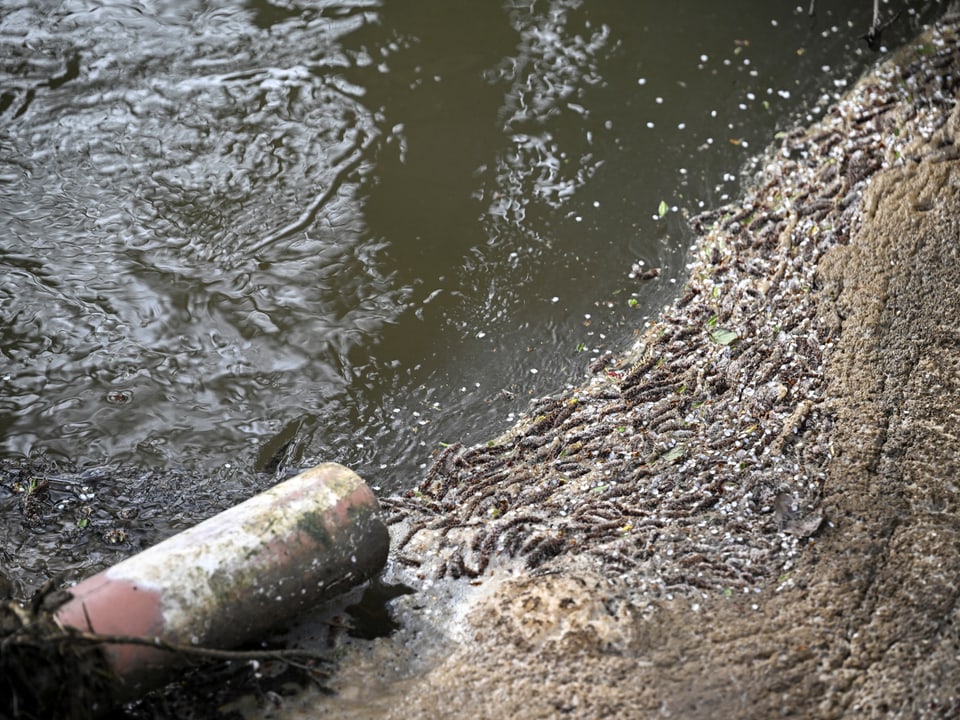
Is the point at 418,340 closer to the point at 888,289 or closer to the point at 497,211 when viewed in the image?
the point at 497,211

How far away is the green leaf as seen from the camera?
551 cm

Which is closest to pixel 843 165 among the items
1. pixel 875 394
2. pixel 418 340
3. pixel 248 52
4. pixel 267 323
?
pixel 875 394

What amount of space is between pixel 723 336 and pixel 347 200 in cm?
294

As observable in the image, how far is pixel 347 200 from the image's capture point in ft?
21.6

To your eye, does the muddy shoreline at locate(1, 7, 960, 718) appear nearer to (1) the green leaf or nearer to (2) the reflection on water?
(1) the green leaf

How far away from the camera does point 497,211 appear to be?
6625mm

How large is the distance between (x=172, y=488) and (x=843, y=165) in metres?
5.18

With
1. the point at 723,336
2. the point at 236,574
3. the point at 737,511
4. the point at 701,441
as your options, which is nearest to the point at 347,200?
the point at 723,336

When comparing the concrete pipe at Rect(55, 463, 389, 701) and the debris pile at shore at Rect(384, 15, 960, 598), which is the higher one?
the debris pile at shore at Rect(384, 15, 960, 598)

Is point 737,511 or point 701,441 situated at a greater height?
point 701,441

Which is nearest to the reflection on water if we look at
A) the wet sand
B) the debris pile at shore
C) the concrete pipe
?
the debris pile at shore

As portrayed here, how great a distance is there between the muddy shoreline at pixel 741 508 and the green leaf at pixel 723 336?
0.06 feet

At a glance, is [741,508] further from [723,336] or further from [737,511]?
[723,336]

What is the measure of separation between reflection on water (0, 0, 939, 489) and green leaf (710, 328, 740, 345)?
58 centimetres
